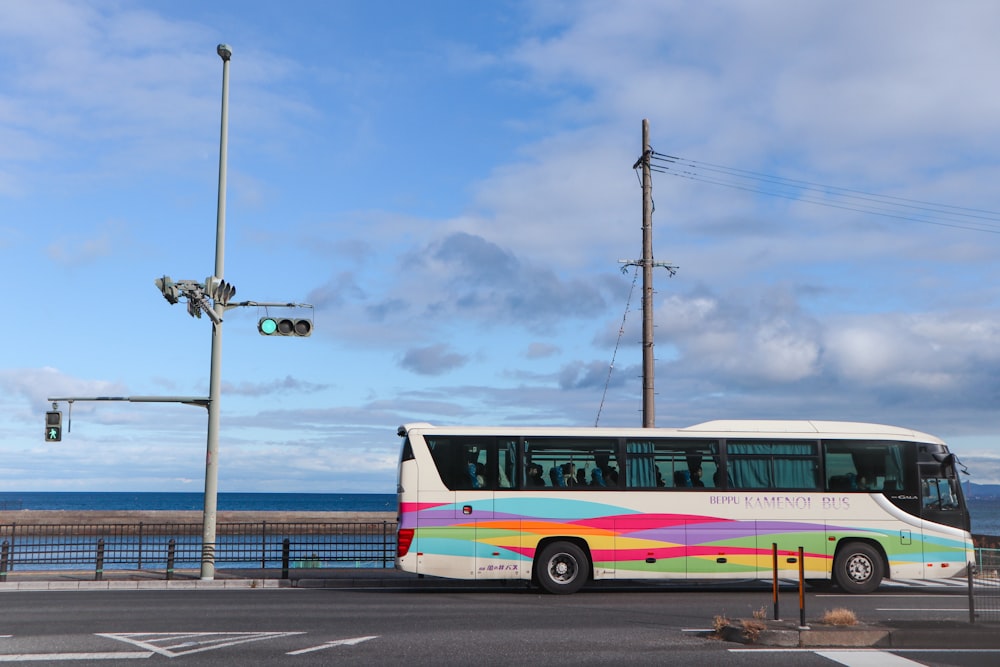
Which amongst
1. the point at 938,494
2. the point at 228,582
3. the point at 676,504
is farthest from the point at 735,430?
the point at 228,582

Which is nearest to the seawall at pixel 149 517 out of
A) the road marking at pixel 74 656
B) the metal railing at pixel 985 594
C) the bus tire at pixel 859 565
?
the bus tire at pixel 859 565

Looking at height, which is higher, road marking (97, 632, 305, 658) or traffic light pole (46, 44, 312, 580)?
traffic light pole (46, 44, 312, 580)

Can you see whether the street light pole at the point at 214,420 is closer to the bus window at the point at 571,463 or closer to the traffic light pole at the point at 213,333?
the traffic light pole at the point at 213,333

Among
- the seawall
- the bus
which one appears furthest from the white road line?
the seawall

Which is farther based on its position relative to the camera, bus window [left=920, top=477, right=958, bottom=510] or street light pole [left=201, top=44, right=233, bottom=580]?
street light pole [left=201, top=44, right=233, bottom=580]

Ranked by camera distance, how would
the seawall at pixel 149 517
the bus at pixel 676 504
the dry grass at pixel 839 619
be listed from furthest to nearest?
the seawall at pixel 149 517
the bus at pixel 676 504
the dry grass at pixel 839 619

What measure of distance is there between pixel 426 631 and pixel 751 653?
14.1 ft

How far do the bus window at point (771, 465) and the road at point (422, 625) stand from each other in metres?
2.16

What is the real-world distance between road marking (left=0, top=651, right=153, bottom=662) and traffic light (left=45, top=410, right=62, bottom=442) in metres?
13.1

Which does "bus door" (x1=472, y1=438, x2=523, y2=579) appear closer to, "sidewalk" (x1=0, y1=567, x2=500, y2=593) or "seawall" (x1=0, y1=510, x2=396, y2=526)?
"sidewalk" (x1=0, y1=567, x2=500, y2=593)

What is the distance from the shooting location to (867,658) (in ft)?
36.6

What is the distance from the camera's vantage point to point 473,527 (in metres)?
19.3

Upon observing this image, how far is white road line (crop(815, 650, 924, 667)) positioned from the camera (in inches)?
422

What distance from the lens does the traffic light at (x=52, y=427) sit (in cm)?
2347
